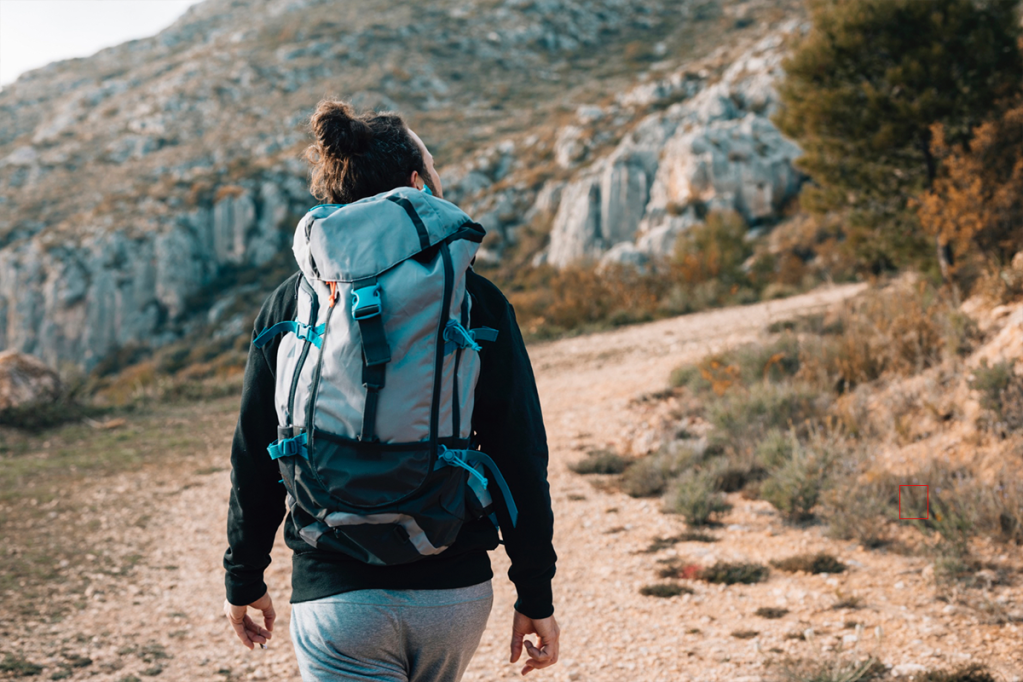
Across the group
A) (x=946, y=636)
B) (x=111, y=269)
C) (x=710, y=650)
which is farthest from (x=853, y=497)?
(x=111, y=269)

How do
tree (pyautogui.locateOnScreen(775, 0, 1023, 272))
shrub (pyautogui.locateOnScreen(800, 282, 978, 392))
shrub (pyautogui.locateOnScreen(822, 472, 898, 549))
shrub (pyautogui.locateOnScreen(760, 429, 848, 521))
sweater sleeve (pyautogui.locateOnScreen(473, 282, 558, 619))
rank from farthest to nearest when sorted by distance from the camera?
tree (pyautogui.locateOnScreen(775, 0, 1023, 272)) < shrub (pyautogui.locateOnScreen(800, 282, 978, 392)) < shrub (pyautogui.locateOnScreen(760, 429, 848, 521)) < shrub (pyautogui.locateOnScreen(822, 472, 898, 549)) < sweater sleeve (pyautogui.locateOnScreen(473, 282, 558, 619))

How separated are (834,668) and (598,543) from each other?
2.02 m

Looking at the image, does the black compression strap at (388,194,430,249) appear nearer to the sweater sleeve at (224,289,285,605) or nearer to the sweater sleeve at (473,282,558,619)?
the sweater sleeve at (473,282,558,619)

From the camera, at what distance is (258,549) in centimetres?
147

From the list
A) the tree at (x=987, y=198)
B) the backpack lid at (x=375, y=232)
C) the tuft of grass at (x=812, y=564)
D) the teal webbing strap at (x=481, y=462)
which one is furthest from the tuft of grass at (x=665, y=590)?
the tree at (x=987, y=198)

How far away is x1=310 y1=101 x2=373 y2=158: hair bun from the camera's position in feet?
4.54

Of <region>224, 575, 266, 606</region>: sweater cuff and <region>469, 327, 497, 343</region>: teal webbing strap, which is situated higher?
<region>469, 327, 497, 343</region>: teal webbing strap

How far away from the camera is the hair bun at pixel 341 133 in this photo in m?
1.38

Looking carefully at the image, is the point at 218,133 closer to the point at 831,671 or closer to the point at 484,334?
the point at 831,671

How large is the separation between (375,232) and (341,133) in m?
0.33

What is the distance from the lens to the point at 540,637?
140 centimetres

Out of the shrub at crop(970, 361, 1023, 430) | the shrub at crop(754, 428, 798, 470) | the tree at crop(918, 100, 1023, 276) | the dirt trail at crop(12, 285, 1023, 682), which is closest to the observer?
the dirt trail at crop(12, 285, 1023, 682)

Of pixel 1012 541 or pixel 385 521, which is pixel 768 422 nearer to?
pixel 1012 541

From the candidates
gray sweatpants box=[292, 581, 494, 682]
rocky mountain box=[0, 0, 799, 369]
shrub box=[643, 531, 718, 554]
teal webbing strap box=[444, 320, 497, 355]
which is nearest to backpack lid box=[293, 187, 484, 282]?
teal webbing strap box=[444, 320, 497, 355]
